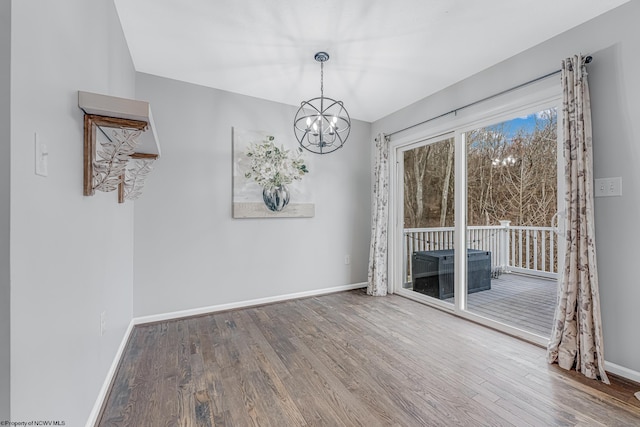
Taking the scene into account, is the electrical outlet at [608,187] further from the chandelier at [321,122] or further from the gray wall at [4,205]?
the gray wall at [4,205]

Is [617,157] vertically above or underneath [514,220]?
above

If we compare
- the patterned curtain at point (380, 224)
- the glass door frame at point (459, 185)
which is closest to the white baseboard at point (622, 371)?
the glass door frame at point (459, 185)

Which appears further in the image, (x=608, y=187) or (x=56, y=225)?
(x=608, y=187)

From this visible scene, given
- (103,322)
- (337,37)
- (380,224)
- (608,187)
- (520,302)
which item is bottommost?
(520,302)

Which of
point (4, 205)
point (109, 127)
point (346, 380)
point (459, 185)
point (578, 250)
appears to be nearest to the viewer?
point (4, 205)

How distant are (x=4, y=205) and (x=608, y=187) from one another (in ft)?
10.3

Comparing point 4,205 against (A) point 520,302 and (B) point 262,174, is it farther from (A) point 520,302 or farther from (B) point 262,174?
(A) point 520,302

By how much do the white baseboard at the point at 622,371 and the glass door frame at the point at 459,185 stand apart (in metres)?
0.40

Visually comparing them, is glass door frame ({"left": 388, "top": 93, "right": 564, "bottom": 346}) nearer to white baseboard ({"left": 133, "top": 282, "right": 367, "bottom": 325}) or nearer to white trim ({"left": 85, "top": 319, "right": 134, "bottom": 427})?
white baseboard ({"left": 133, "top": 282, "right": 367, "bottom": 325})

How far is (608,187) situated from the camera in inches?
79.0

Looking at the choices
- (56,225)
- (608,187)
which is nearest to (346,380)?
(56,225)

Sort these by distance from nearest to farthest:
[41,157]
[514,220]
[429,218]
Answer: [41,157]
[514,220]
[429,218]

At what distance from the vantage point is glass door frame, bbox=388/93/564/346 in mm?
2361

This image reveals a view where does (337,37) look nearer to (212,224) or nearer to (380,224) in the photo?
(212,224)
